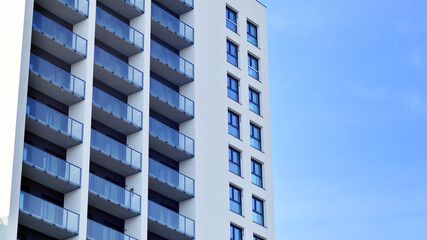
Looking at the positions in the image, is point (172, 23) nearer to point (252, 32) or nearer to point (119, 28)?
point (119, 28)

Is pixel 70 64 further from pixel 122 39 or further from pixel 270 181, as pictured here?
pixel 270 181

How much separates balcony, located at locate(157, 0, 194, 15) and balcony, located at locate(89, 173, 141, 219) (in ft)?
51.6

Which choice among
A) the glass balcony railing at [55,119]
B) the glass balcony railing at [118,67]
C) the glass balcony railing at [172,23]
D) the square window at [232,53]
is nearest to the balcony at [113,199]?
the glass balcony railing at [55,119]

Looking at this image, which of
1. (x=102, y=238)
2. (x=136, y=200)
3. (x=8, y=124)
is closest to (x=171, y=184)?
(x=136, y=200)

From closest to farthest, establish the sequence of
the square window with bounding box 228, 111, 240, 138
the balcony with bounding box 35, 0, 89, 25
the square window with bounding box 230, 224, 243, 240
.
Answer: the balcony with bounding box 35, 0, 89, 25 → the square window with bounding box 230, 224, 243, 240 → the square window with bounding box 228, 111, 240, 138

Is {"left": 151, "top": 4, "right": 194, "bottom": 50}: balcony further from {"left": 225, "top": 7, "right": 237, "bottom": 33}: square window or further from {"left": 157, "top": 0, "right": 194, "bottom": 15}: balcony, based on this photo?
{"left": 225, "top": 7, "right": 237, "bottom": 33}: square window

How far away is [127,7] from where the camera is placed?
64.2m

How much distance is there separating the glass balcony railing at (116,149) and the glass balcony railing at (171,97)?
5.73 metres

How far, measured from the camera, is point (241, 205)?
6550 cm

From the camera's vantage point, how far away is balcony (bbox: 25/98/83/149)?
54812 millimetres

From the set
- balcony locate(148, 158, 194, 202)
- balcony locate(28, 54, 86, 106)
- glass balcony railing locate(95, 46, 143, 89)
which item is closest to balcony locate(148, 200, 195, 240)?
balcony locate(148, 158, 194, 202)

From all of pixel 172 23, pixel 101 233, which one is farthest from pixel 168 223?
pixel 172 23

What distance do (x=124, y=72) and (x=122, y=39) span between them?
7.11ft

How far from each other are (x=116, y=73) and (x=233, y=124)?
10135mm
